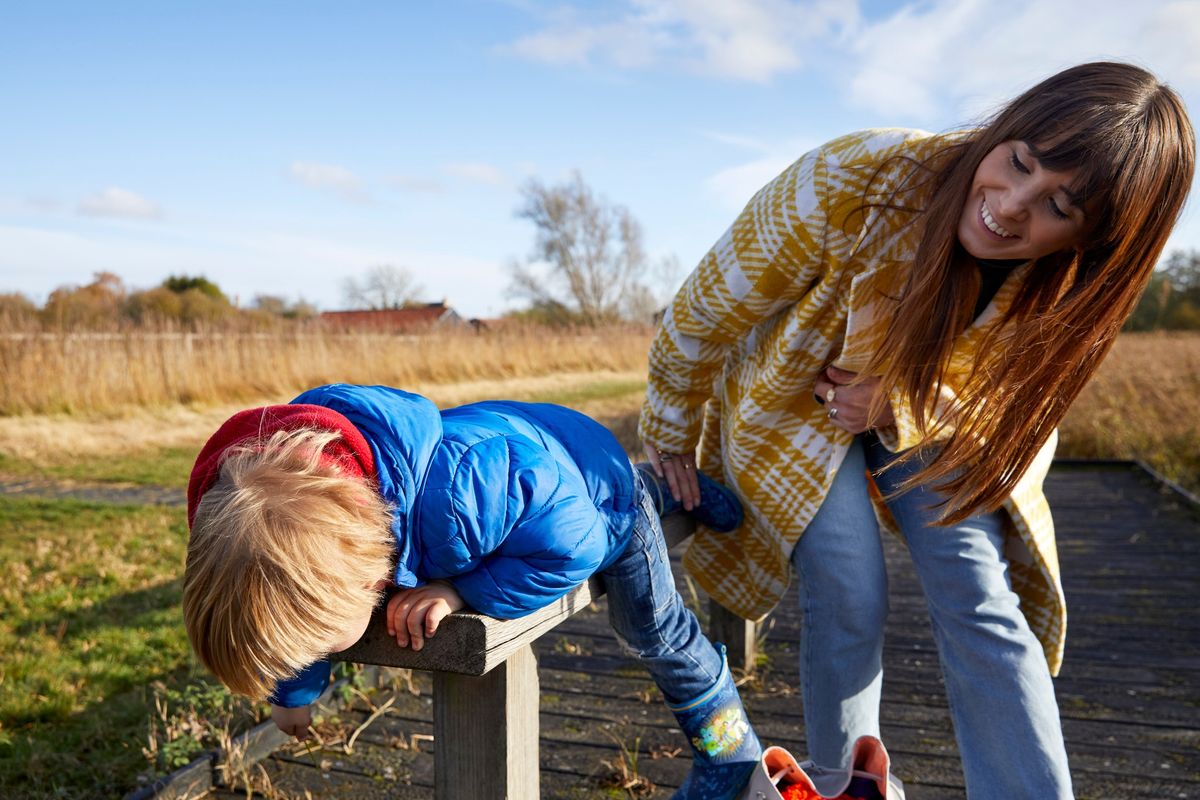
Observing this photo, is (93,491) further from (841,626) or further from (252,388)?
(841,626)

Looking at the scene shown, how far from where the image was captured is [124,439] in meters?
8.84

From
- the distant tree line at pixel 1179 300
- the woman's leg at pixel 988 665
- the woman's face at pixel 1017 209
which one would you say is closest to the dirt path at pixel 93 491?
the woman's leg at pixel 988 665

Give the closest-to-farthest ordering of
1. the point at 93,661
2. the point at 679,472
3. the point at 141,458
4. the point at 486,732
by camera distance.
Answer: the point at 486,732 → the point at 679,472 → the point at 93,661 → the point at 141,458

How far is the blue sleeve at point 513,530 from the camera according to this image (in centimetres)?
128

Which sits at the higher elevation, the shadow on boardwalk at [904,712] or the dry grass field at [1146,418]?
the dry grass field at [1146,418]

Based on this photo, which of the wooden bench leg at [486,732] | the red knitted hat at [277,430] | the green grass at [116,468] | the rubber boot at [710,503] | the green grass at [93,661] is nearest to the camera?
the red knitted hat at [277,430]

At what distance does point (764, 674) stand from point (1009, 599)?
123 centimetres

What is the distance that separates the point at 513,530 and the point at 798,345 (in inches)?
34.0

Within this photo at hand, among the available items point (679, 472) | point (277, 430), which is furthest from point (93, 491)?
point (277, 430)

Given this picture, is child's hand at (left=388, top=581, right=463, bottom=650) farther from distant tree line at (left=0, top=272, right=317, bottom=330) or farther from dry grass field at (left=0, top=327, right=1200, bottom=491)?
distant tree line at (left=0, top=272, right=317, bottom=330)

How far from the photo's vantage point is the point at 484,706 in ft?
4.75

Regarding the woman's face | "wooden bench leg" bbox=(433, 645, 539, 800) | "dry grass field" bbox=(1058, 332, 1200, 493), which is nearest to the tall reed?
"dry grass field" bbox=(1058, 332, 1200, 493)

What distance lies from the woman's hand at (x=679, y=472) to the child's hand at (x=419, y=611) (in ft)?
2.88

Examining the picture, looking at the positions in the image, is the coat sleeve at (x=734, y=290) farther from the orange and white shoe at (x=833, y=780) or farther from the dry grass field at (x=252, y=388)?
the dry grass field at (x=252, y=388)
